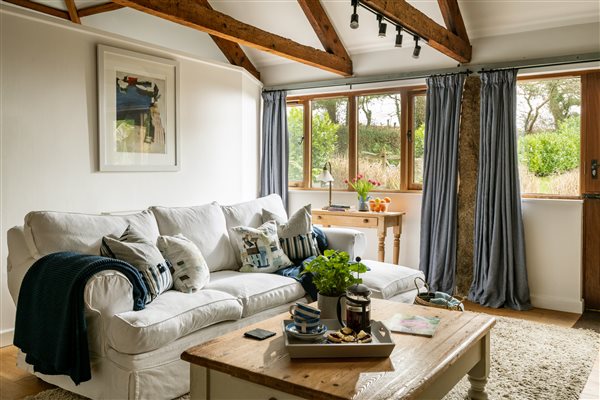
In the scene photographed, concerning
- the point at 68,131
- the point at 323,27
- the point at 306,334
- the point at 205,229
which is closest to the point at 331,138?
the point at 323,27

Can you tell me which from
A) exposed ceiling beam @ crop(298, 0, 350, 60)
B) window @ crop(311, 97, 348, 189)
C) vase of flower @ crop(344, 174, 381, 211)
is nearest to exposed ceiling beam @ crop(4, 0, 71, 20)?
exposed ceiling beam @ crop(298, 0, 350, 60)

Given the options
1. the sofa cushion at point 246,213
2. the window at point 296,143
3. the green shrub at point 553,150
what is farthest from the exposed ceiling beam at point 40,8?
the green shrub at point 553,150

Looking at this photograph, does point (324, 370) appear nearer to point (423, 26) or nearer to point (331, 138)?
point (423, 26)

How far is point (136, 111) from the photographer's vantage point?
187 inches

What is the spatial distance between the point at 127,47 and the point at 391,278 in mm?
2937

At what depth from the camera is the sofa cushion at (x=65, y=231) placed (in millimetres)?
2824

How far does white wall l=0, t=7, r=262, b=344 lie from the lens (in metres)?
3.78

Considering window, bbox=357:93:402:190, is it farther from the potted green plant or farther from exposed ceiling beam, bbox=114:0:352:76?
the potted green plant

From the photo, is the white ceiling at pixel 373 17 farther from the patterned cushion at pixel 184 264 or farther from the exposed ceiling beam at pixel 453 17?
the patterned cushion at pixel 184 264

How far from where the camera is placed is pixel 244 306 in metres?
3.17

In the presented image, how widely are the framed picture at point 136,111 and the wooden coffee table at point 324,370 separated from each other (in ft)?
8.95

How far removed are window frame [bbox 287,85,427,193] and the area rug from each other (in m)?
1.92

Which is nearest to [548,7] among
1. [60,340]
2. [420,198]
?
[420,198]

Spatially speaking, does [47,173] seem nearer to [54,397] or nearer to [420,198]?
[54,397]
